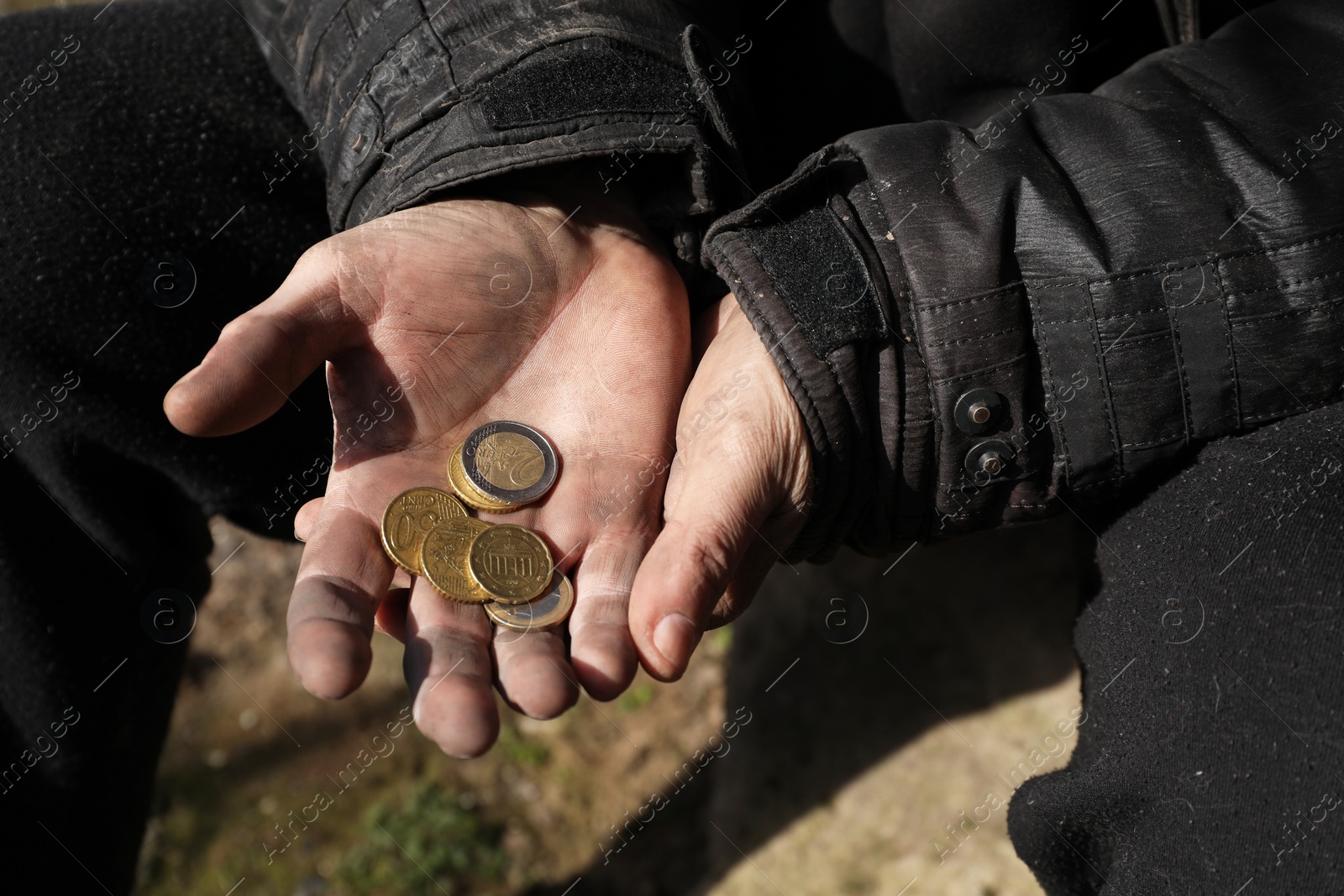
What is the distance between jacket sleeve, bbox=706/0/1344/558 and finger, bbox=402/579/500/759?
796mm

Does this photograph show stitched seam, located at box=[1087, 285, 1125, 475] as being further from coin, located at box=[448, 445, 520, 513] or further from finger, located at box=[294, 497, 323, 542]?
finger, located at box=[294, 497, 323, 542]

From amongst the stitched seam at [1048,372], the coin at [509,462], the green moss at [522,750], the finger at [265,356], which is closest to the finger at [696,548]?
the coin at [509,462]

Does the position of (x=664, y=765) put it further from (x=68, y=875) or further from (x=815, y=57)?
(x=815, y=57)

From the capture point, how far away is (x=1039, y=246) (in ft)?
6.18

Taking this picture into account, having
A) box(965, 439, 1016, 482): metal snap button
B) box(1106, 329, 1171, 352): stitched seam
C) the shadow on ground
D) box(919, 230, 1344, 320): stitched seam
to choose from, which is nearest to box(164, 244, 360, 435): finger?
box(919, 230, 1344, 320): stitched seam

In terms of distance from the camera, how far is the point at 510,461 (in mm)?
2135

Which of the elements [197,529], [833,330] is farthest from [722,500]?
[197,529]

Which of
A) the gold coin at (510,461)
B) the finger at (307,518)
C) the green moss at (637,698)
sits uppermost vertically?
the finger at (307,518)

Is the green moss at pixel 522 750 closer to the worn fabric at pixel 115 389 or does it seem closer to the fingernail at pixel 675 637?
the worn fabric at pixel 115 389

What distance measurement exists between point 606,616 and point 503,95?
125 cm

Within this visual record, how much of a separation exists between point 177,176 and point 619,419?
131 cm

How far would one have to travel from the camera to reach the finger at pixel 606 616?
172 centimetres

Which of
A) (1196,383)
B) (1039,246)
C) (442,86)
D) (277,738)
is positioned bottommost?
(277,738)

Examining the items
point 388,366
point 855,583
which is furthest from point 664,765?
point 388,366
